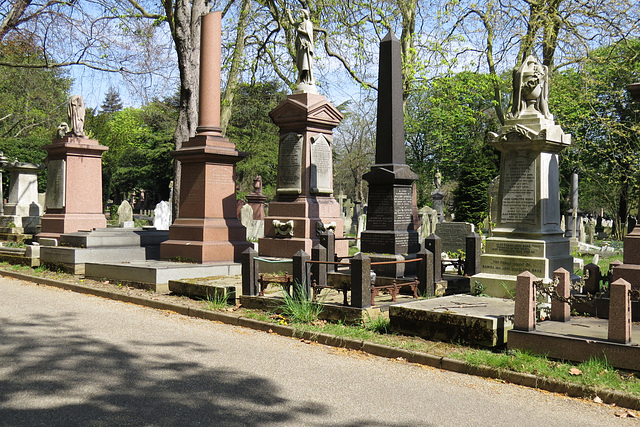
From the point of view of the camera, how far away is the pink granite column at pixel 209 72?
1330cm

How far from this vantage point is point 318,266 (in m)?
8.95

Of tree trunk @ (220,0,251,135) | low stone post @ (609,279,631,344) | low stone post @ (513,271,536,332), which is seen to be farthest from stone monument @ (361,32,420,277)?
tree trunk @ (220,0,251,135)

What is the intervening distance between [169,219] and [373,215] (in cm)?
1703

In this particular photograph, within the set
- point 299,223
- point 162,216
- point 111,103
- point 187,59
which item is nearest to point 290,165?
point 299,223

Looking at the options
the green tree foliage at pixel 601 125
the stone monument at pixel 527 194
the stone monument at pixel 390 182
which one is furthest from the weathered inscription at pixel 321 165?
the green tree foliage at pixel 601 125

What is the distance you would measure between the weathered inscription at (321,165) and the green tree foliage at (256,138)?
30.9 meters

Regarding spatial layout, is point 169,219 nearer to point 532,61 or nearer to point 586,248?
point 586,248

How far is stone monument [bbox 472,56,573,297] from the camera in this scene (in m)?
9.15

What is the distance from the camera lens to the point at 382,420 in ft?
15.1

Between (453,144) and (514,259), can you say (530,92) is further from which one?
(453,144)

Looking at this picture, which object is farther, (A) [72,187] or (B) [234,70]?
(B) [234,70]

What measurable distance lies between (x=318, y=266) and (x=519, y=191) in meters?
3.42

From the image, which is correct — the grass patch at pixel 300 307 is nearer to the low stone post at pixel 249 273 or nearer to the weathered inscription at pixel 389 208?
the low stone post at pixel 249 273

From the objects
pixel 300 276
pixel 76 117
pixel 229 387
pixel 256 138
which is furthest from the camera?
pixel 256 138
